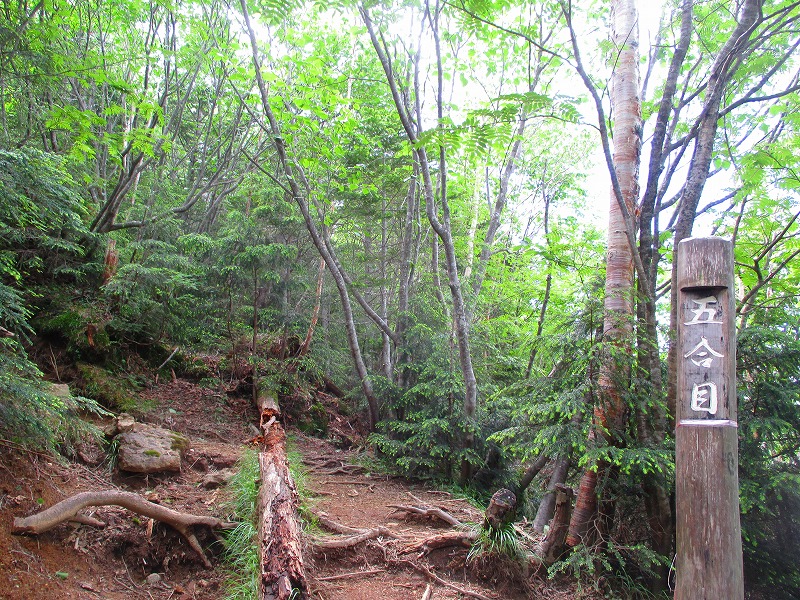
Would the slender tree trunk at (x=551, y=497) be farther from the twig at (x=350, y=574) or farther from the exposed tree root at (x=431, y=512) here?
the twig at (x=350, y=574)

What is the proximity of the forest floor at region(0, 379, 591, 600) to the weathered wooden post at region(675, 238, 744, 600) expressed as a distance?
1.56m

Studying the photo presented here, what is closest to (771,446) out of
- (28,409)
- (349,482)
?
(349,482)

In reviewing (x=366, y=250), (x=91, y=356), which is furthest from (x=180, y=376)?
(x=366, y=250)

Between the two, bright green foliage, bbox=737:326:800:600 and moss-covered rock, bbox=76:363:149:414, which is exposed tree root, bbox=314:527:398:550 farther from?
moss-covered rock, bbox=76:363:149:414

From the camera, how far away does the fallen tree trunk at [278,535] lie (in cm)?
325

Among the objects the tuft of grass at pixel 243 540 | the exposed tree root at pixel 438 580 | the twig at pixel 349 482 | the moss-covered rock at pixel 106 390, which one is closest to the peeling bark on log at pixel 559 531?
the exposed tree root at pixel 438 580

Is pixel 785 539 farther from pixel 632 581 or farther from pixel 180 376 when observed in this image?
pixel 180 376

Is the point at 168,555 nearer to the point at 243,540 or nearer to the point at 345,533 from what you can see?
the point at 243,540

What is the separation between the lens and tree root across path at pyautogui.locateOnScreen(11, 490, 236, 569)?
347 centimetres

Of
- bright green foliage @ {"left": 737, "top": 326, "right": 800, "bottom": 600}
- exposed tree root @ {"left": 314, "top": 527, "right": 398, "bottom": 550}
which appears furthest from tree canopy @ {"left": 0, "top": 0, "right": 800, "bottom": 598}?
exposed tree root @ {"left": 314, "top": 527, "right": 398, "bottom": 550}

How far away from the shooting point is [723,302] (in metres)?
2.73

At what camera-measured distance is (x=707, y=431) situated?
2.61 m

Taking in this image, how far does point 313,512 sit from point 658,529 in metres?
3.39

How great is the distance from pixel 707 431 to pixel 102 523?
4641 mm
